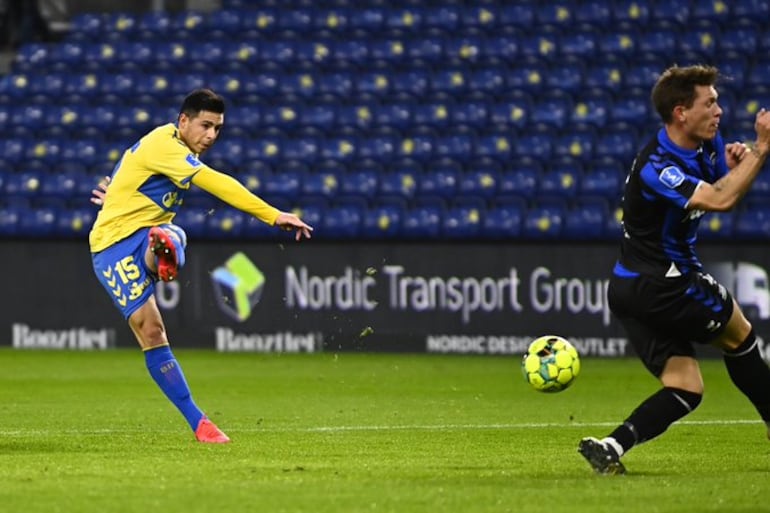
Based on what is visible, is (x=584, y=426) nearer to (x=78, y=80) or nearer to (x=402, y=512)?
(x=402, y=512)

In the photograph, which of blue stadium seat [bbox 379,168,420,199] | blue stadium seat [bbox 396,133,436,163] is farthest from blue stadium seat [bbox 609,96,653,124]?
blue stadium seat [bbox 379,168,420,199]

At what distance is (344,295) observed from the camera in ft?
63.7

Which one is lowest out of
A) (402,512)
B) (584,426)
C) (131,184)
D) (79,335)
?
(79,335)

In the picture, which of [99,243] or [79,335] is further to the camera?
[79,335]

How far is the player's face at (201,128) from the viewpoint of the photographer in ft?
33.2

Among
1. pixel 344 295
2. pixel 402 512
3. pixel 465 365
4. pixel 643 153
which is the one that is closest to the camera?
pixel 402 512

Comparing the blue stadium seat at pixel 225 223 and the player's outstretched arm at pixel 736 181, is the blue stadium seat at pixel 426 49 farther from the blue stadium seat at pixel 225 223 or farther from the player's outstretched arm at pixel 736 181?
the player's outstretched arm at pixel 736 181

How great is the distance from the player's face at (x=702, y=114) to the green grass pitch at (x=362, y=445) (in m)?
1.69

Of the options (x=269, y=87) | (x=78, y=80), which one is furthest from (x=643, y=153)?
(x=78, y=80)

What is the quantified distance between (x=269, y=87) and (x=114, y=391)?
9.44 m

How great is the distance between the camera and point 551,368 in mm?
9500

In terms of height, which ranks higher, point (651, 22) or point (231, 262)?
point (651, 22)

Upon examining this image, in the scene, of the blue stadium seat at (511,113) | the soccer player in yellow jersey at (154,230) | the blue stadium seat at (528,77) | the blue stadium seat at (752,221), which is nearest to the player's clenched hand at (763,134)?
the soccer player in yellow jersey at (154,230)

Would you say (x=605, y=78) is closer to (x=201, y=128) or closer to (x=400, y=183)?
(x=400, y=183)
